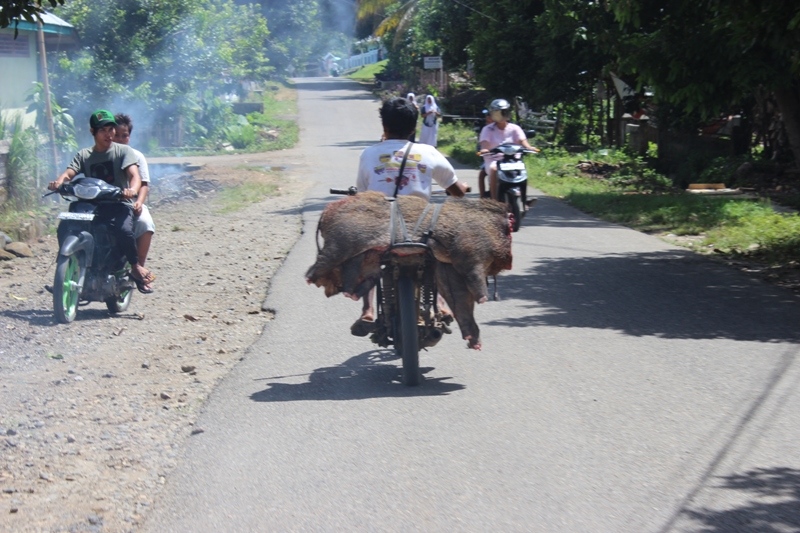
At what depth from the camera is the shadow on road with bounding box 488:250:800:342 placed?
7.96 m

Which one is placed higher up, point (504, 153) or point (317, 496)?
point (504, 153)

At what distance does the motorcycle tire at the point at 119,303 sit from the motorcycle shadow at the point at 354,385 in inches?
110

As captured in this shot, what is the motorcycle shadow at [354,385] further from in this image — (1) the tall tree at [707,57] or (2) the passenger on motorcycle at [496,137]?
(2) the passenger on motorcycle at [496,137]

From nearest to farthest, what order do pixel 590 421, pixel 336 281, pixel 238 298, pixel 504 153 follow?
pixel 590 421, pixel 336 281, pixel 238 298, pixel 504 153

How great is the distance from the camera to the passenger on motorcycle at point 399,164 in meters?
6.67

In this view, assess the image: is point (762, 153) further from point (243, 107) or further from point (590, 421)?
point (243, 107)

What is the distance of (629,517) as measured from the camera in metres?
4.20

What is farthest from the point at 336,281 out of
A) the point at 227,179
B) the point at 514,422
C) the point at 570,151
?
the point at 570,151

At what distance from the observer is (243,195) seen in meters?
19.3

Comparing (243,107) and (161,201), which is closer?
(161,201)

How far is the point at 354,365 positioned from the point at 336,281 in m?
0.90

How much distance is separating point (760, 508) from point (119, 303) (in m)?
6.27

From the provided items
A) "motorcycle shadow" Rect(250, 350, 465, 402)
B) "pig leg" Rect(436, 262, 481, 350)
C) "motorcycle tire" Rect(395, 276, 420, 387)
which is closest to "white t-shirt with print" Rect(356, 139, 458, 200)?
"pig leg" Rect(436, 262, 481, 350)

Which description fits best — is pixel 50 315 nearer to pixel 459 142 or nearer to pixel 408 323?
pixel 408 323
